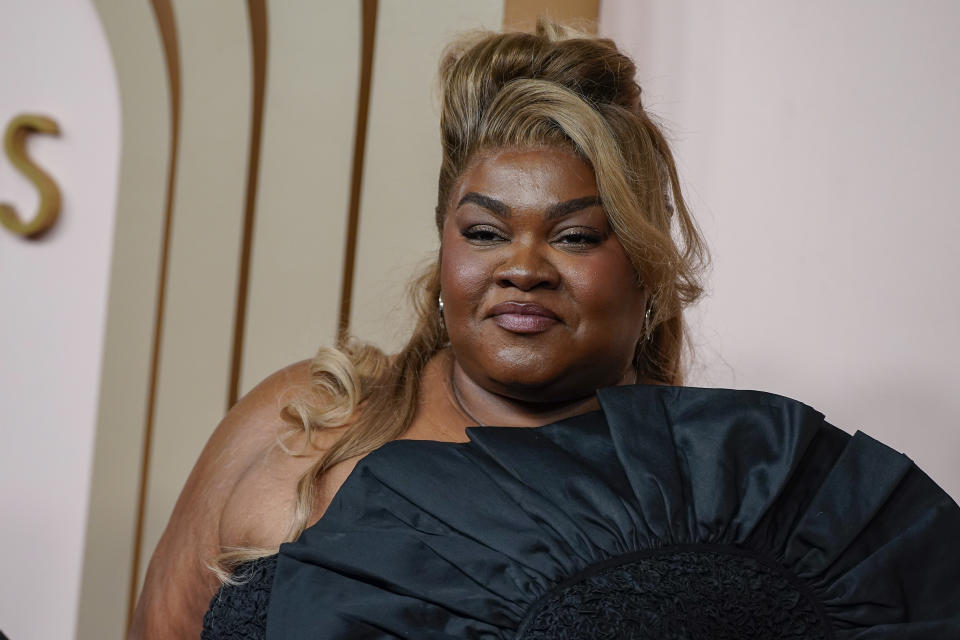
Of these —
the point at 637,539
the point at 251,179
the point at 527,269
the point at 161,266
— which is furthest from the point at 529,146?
the point at 161,266

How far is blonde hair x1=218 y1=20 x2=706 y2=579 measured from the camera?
1.18 m

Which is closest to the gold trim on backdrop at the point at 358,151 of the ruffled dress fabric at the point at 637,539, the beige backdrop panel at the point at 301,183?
the beige backdrop panel at the point at 301,183

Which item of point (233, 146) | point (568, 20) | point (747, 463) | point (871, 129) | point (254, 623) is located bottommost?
point (254, 623)

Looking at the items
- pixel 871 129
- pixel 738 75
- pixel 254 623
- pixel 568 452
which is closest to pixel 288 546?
pixel 254 623

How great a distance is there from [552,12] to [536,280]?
0.87 meters

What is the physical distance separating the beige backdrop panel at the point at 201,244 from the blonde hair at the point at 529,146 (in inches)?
23.7

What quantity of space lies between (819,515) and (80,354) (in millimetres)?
1377

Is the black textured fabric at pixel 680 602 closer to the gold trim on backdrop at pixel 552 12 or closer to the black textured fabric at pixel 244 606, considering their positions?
the black textured fabric at pixel 244 606

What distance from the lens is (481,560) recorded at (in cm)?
95

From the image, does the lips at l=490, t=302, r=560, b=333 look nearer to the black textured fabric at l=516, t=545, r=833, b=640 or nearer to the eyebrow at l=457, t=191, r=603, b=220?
the eyebrow at l=457, t=191, r=603, b=220

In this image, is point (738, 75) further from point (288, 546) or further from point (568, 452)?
point (288, 546)

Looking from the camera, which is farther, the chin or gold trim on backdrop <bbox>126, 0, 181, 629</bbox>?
gold trim on backdrop <bbox>126, 0, 181, 629</bbox>

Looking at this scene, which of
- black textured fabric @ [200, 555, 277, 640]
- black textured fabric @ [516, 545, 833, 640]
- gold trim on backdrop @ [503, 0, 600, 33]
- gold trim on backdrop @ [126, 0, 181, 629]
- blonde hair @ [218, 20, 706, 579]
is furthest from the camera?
gold trim on backdrop @ [126, 0, 181, 629]

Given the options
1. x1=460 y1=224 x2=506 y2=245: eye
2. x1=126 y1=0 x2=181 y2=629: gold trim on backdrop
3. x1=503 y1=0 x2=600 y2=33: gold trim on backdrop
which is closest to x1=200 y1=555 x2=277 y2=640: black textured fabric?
x1=460 y1=224 x2=506 y2=245: eye
